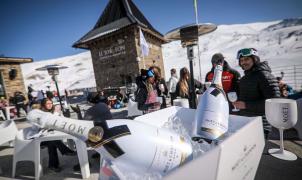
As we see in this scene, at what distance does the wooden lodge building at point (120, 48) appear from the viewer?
13211 millimetres

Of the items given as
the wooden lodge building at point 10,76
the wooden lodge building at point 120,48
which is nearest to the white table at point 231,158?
the wooden lodge building at point 120,48

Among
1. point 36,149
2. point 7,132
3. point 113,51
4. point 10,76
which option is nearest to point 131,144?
point 36,149

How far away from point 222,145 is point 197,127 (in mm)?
392

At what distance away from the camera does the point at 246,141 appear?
0.70 meters

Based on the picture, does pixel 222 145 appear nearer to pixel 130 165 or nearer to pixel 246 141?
pixel 246 141

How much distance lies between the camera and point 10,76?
12156 mm

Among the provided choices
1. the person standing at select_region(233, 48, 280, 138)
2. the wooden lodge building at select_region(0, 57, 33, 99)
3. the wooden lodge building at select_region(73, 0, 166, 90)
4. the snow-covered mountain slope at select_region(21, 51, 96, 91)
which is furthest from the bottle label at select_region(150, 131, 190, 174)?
the snow-covered mountain slope at select_region(21, 51, 96, 91)

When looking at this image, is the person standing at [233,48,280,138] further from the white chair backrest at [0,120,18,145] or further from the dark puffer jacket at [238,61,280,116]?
the white chair backrest at [0,120,18,145]

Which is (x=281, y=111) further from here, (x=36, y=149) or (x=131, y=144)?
(x=36, y=149)

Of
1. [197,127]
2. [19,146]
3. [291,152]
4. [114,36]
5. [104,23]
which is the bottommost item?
[291,152]

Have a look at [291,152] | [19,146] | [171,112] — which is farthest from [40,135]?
Result: [291,152]

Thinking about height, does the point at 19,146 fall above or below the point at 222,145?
below

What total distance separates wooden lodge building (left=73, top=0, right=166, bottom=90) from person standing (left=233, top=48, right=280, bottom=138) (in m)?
11.0

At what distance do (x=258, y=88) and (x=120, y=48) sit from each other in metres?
13.2
